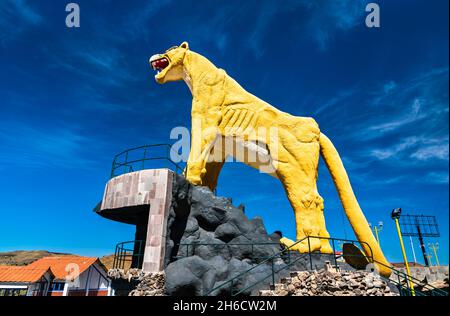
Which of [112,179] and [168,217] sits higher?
[112,179]

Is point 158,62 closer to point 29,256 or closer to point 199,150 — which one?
point 199,150

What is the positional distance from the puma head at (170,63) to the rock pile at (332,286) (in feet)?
37.0

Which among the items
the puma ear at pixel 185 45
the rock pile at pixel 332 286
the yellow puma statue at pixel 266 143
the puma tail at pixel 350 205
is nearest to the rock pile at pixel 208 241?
the yellow puma statue at pixel 266 143

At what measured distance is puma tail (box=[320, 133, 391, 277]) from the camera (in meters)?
11.4

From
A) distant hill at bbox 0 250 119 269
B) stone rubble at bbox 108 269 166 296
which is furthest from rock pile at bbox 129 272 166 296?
distant hill at bbox 0 250 119 269

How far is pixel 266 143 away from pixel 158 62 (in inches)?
281

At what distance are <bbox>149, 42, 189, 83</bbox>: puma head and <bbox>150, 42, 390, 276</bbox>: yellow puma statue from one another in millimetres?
56

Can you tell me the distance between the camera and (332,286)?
748 centimetres

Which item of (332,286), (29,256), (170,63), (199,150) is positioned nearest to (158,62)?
(170,63)
